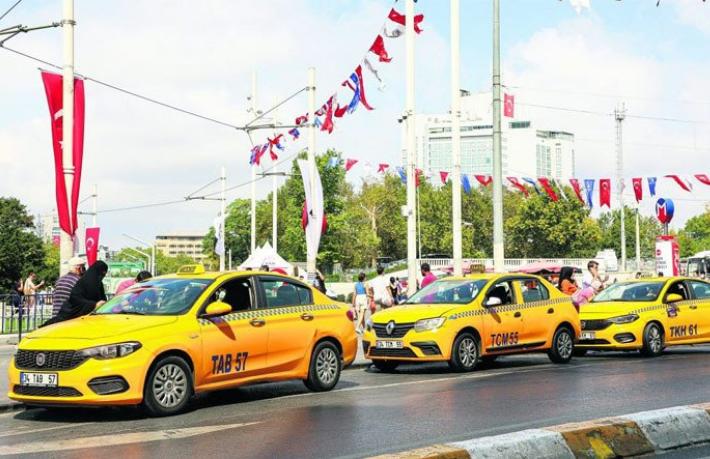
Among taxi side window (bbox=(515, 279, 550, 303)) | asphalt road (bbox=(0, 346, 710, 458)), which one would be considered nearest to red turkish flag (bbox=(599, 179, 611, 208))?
taxi side window (bbox=(515, 279, 550, 303))

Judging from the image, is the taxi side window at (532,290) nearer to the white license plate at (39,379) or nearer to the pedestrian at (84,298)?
the pedestrian at (84,298)

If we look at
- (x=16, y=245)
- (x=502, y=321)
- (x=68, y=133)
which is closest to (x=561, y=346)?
(x=502, y=321)

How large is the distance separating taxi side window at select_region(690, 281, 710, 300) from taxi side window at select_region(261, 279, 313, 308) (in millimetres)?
10355

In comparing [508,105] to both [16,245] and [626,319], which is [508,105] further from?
[16,245]

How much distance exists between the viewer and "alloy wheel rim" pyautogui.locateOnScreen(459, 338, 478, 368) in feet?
51.4

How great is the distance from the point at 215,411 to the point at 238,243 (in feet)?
355

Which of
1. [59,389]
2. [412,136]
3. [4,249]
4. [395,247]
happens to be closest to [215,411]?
[59,389]

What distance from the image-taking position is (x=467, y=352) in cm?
1578

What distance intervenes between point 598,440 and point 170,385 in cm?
490

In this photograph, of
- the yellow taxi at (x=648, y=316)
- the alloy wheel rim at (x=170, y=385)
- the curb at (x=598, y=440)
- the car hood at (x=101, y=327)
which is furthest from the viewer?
the yellow taxi at (x=648, y=316)

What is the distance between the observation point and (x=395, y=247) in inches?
4614

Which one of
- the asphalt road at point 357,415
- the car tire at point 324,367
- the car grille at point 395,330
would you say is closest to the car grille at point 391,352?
the car grille at point 395,330

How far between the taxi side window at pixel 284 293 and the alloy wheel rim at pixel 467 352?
3607 mm

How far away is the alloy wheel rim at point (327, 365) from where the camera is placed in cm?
1292
